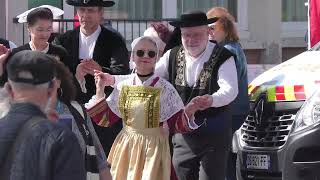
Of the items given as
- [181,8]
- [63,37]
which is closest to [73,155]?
[63,37]

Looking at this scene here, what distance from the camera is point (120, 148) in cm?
630

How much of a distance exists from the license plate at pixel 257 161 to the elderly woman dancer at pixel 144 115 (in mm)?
749

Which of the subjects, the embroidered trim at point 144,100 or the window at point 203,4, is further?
the window at point 203,4

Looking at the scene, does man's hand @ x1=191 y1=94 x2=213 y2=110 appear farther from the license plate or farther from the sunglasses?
the license plate

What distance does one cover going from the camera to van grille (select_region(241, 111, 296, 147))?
676 cm

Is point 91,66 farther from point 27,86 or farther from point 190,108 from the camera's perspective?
point 27,86

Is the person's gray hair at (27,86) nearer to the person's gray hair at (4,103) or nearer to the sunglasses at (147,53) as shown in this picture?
the person's gray hair at (4,103)

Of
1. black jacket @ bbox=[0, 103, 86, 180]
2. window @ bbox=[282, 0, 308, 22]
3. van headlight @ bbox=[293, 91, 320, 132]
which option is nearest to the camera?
black jacket @ bbox=[0, 103, 86, 180]

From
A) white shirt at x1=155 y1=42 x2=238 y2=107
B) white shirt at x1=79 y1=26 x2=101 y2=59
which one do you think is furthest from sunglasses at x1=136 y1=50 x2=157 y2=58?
white shirt at x1=79 y1=26 x2=101 y2=59

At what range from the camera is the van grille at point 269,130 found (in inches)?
266

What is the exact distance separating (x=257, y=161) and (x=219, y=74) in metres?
0.86

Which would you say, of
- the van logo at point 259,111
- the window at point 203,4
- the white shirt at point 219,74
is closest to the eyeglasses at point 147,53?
the white shirt at point 219,74

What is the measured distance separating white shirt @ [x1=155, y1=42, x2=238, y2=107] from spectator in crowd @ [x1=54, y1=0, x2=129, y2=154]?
448 millimetres

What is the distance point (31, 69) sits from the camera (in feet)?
12.2
